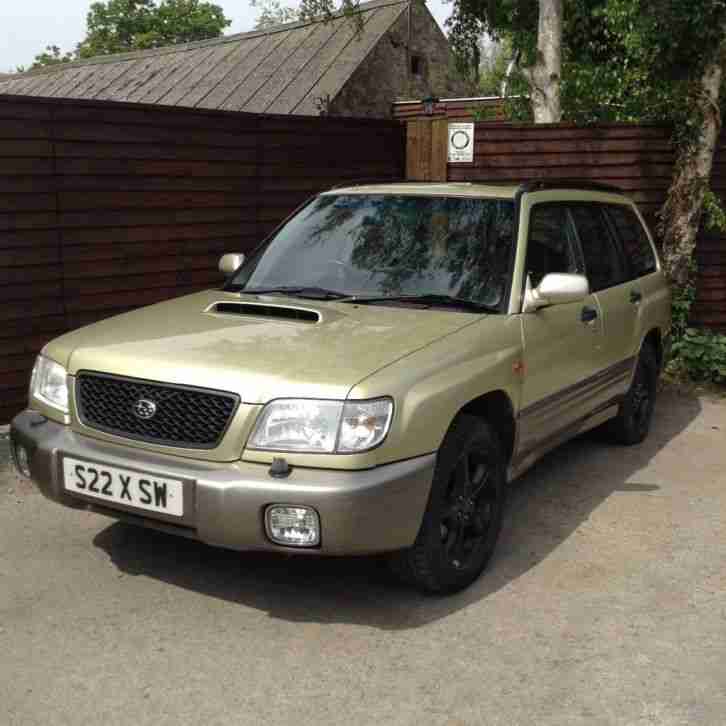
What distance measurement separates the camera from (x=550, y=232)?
503 cm

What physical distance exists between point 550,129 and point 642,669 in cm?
621

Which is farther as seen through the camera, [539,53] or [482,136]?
[539,53]

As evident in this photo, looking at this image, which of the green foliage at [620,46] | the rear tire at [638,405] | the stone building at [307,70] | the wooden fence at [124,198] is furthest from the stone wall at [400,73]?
the rear tire at [638,405]


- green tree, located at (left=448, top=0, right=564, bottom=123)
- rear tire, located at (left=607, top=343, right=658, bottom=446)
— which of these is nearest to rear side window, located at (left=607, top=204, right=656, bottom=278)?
rear tire, located at (left=607, top=343, right=658, bottom=446)

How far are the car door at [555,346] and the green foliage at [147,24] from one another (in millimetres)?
61543

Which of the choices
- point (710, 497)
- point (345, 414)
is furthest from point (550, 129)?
point (345, 414)

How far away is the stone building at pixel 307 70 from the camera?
75.4 ft

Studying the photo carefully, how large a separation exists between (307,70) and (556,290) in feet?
67.6

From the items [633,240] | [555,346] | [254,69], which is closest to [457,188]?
[555,346]

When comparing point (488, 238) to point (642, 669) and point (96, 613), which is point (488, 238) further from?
point (96, 613)

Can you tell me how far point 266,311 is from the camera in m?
4.36

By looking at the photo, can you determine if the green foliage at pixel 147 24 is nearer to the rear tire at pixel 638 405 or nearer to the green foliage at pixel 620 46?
the green foliage at pixel 620 46

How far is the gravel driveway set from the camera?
3.21 m

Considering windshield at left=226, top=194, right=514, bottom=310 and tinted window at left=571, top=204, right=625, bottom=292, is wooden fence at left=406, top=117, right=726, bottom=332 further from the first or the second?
windshield at left=226, top=194, right=514, bottom=310
